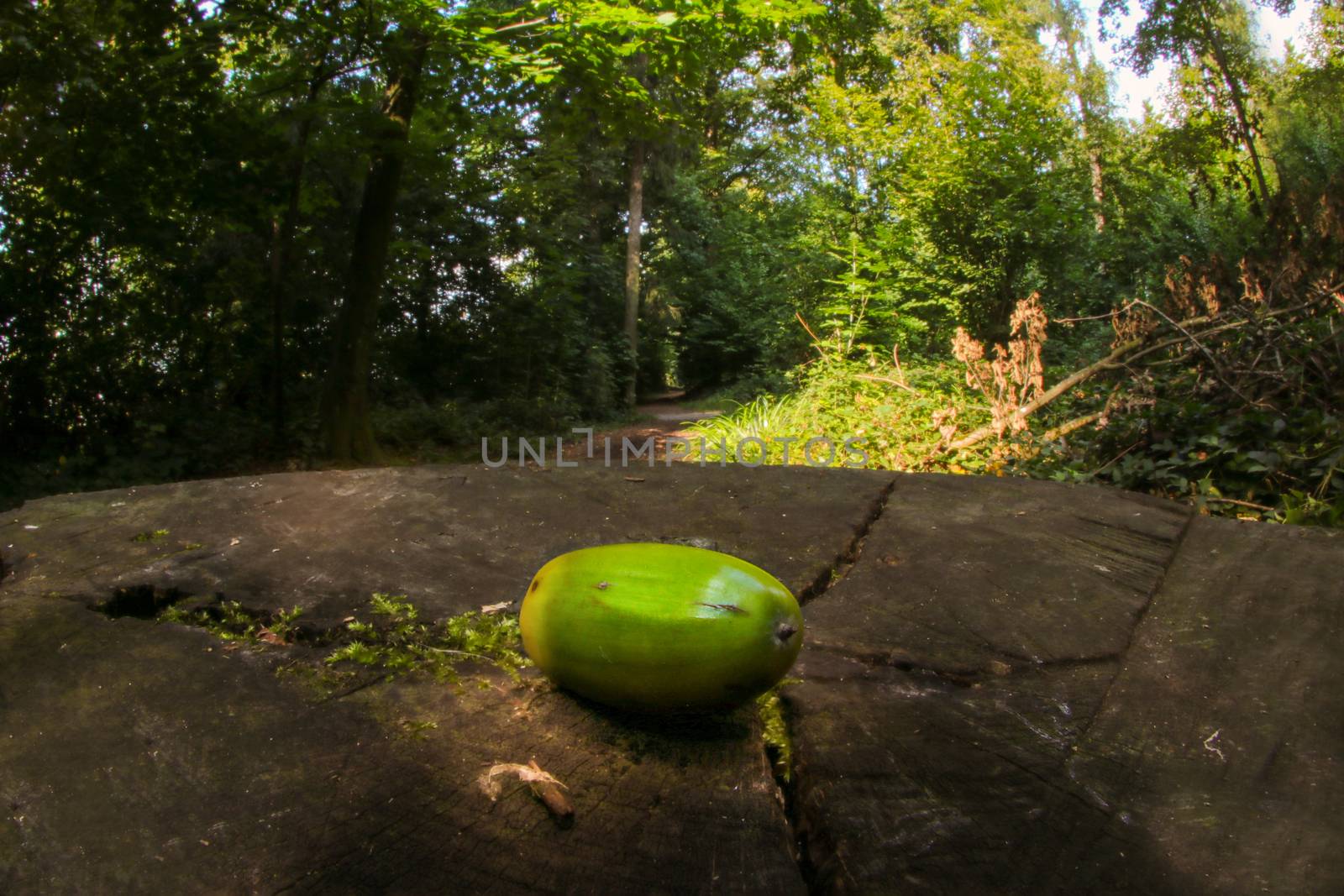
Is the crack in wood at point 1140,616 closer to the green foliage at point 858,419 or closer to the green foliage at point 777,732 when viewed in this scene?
the green foliage at point 777,732

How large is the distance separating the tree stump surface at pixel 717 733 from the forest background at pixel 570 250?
2487 mm

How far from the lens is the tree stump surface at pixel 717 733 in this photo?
68 cm

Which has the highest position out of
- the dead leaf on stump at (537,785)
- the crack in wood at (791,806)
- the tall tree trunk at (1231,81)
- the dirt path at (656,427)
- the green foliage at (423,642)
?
the tall tree trunk at (1231,81)

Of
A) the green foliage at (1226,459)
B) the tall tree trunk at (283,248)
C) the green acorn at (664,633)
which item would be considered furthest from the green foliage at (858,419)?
the tall tree trunk at (283,248)

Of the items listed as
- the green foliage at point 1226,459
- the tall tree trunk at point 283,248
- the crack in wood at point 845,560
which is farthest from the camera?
the tall tree trunk at point 283,248

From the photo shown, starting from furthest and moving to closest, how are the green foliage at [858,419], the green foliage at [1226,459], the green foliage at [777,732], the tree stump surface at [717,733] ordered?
the green foliage at [858,419] < the green foliage at [1226,459] < the green foliage at [777,732] < the tree stump surface at [717,733]

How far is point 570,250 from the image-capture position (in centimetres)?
1469

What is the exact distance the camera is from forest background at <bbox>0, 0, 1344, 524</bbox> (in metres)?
4.84

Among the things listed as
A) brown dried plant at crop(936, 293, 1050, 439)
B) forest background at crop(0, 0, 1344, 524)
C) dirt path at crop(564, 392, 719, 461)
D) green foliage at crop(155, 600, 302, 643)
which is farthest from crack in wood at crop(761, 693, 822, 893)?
dirt path at crop(564, 392, 719, 461)

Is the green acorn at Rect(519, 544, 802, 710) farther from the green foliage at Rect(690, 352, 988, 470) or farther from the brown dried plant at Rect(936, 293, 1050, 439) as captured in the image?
the brown dried plant at Rect(936, 293, 1050, 439)

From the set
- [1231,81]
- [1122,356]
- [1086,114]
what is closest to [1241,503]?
[1122,356]

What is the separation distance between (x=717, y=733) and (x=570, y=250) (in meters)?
14.5

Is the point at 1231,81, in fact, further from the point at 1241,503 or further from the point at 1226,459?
the point at 1241,503

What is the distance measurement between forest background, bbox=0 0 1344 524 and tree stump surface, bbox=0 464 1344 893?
2487mm
